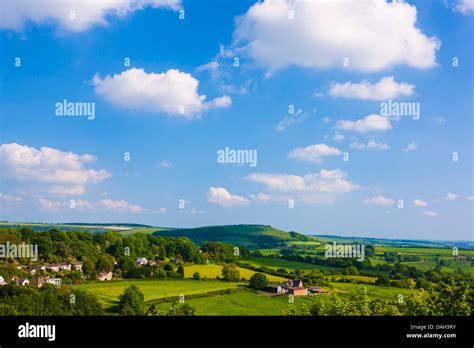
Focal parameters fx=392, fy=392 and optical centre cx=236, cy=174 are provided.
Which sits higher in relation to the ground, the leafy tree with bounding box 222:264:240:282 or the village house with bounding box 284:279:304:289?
the leafy tree with bounding box 222:264:240:282

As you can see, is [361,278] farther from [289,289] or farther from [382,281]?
[289,289]

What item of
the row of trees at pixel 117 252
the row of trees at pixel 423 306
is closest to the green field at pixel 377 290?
the row of trees at pixel 423 306

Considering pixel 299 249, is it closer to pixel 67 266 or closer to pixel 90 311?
pixel 67 266

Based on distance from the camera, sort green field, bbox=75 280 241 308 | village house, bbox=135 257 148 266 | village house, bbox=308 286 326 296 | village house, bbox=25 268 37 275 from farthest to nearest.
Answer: village house, bbox=135 257 148 266 → village house, bbox=25 268 37 275 → village house, bbox=308 286 326 296 → green field, bbox=75 280 241 308

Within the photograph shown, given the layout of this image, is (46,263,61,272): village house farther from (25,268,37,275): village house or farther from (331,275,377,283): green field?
(331,275,377,283): green field

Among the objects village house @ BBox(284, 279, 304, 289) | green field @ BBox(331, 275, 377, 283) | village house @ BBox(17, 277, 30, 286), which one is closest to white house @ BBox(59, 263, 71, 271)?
village house @ BBox(17, 277, 30, 286)

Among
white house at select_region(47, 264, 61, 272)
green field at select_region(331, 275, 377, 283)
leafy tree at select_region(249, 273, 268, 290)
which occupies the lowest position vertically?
green field at select_region(331, 275, 377, 283)

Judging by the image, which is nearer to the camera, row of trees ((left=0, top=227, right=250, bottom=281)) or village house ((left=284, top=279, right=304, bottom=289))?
village house ((left=284, top=279, right=304, bottom=289))
